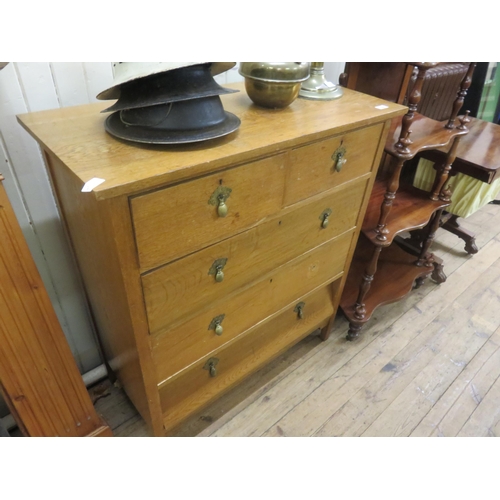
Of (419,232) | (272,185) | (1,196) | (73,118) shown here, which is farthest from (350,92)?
(419,232)

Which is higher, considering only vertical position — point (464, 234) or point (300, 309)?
point (300, 309)

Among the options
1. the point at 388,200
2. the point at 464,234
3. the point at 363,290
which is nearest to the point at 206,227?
the point at 388,200

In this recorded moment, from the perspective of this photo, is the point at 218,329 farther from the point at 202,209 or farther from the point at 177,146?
the point at 177,146

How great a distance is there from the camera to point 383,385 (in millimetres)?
1646

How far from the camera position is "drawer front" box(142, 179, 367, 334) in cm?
91

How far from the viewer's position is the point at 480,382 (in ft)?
5.50

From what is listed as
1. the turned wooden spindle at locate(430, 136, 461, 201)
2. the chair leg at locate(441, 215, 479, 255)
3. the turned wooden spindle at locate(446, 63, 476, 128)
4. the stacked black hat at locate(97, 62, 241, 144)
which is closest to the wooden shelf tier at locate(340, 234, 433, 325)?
the turned wooden spindle at locate(430, 136, 461, 201)

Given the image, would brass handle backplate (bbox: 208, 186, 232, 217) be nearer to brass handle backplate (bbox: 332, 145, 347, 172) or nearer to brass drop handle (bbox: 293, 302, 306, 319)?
brass handle backplate (bbox: 332, 145, 347, 172)

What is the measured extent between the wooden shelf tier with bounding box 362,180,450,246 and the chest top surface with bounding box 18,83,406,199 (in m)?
0.55

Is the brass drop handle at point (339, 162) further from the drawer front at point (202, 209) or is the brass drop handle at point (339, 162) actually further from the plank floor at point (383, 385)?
the plank floor at point (383, 385)

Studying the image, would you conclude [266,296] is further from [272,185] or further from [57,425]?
[57,425]

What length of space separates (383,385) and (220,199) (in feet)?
4.12

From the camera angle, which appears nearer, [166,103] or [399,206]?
[166,103]

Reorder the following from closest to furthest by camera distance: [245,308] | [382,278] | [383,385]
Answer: [245,308]
[383,385]
[382,278]
